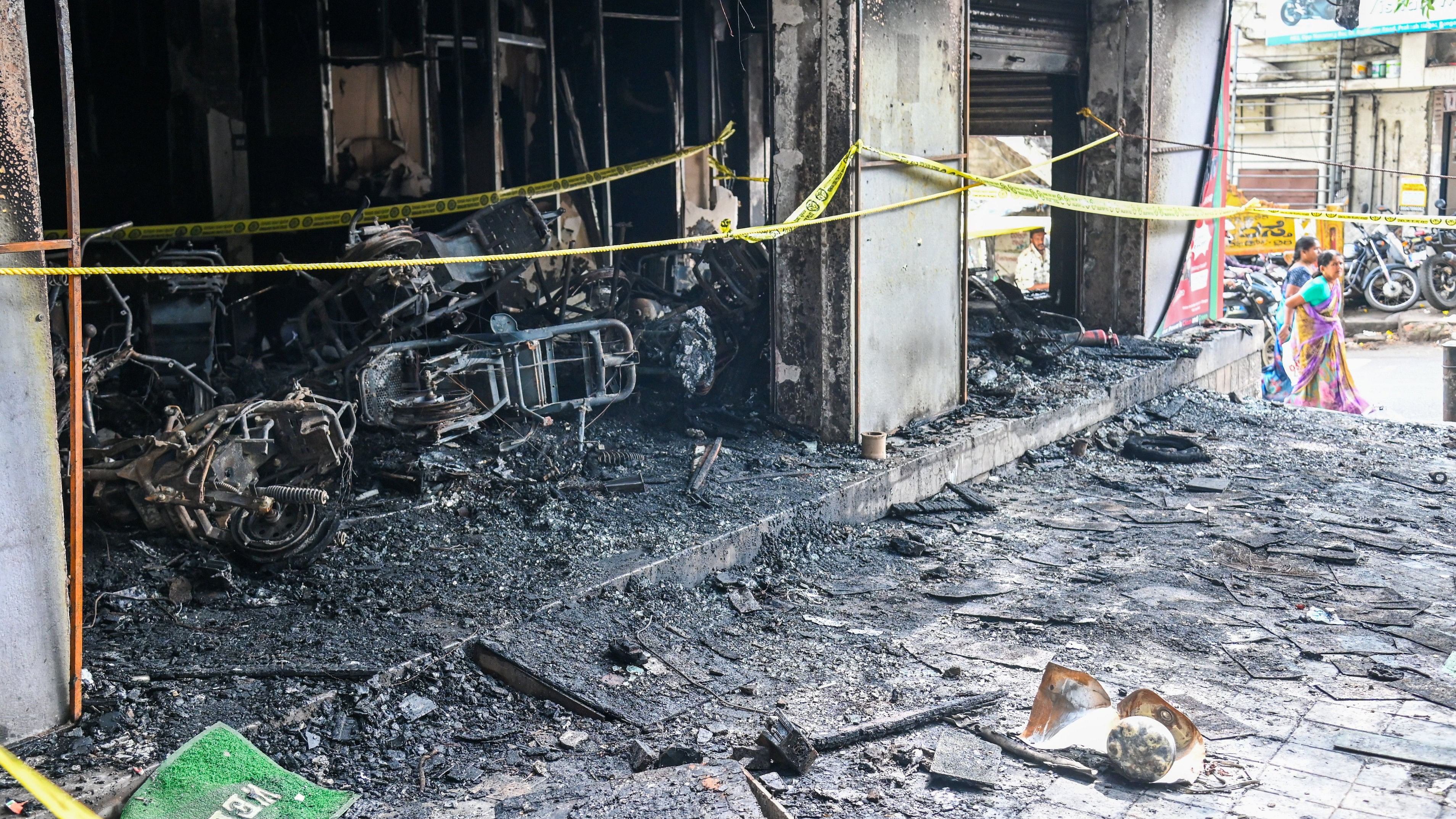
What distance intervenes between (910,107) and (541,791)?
5442 mm

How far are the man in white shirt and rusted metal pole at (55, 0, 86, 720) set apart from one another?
18354 mm

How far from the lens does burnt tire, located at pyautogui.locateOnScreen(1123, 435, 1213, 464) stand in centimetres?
876

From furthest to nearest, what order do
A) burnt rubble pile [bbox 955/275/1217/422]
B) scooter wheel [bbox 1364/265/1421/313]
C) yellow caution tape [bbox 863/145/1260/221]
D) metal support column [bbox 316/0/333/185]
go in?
scooter wheel [bbox 1364/265/1421/313] < metal support column [bbox 316/0/333/185] < burnt rubble pile [bbox 955/275/1217/422] < yellow caution tape [bbox 863/145/1260/221]

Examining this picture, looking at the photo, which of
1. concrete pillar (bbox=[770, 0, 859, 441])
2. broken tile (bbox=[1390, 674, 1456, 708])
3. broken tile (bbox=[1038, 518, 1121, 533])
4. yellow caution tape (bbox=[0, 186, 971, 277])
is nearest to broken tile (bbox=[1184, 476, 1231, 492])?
broken tile (bbox=[1038, 518, 1121, 533])

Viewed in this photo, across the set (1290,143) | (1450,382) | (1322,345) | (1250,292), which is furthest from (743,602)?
(1290,143)

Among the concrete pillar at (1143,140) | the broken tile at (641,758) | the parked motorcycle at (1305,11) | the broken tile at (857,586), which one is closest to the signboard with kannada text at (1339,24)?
the parked motorcycle at (1305,11)

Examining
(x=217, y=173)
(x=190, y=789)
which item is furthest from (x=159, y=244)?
(x=190, y=789)

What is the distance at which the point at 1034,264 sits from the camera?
22766mm

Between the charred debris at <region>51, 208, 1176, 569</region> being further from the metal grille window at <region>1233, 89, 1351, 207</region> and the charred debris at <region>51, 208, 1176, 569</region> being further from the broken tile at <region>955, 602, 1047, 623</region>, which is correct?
the metal grille window at <region>1233, 89, 1351, 207</region>

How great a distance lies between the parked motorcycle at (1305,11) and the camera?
26.1 metres

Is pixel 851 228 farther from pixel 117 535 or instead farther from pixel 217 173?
pixel 217 173

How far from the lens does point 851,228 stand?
7422mm

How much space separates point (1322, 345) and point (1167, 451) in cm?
346

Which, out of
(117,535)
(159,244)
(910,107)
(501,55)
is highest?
(501,55)
